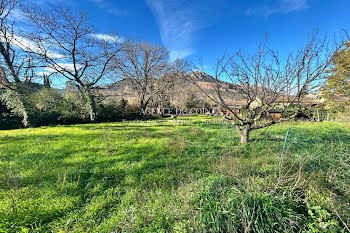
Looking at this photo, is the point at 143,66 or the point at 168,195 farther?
the point at 143,66

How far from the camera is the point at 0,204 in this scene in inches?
92.5

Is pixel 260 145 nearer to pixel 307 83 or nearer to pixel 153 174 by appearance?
pixel 307 83

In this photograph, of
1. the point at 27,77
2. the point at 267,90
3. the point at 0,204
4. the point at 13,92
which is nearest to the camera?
the point at 0,204

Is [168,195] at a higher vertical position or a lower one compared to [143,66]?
lower

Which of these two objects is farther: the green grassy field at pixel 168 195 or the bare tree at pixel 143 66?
the bare tree at pixel 143 66

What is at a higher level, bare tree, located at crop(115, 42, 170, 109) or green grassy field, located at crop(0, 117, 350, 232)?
bare tree, located at crop(115, 42, 170, 109)

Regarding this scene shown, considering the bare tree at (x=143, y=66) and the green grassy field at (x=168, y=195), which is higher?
the bare tree at (x=143, y=66)

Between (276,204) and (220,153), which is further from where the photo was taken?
(220,153)

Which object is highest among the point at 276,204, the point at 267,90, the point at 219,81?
the point at 219,81

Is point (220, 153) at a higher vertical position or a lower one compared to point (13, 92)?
lower

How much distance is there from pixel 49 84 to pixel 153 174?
1795 cm

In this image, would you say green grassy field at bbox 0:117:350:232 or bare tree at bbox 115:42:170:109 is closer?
green grassy field at bbox 0:117:350:232

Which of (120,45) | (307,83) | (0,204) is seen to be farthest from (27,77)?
(307,83)

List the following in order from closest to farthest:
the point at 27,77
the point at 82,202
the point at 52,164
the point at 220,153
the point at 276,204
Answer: the point at 276,204 → the point at 82,202 → the point at 52,164 → the point at 220,153 → the point at 27,77
